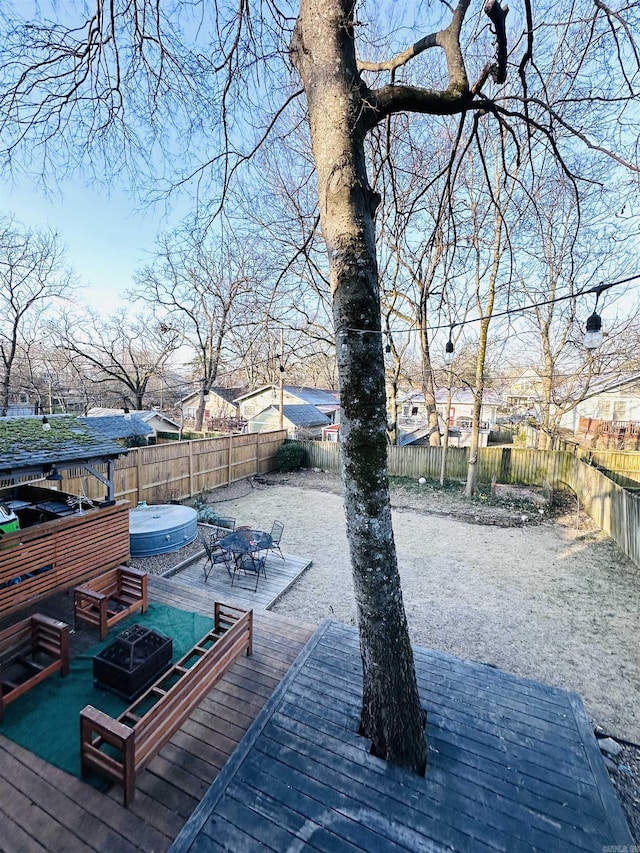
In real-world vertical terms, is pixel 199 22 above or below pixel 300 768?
above

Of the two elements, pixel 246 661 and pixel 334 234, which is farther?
pixel 246 661

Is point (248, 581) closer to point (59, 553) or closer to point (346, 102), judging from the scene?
point (59, 553)

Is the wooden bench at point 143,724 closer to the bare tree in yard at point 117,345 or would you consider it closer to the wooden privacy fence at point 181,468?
the wooden privacy fence at point 181,468

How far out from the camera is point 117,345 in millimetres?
19297

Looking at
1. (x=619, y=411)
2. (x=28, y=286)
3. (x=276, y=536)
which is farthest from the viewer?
(x=619, y=411)

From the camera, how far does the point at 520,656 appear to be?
14.9 ft

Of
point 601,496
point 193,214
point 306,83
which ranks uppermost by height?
point 306,83

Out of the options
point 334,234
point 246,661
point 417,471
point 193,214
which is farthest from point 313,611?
point 417,471

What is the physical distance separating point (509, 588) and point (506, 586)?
0.21ft

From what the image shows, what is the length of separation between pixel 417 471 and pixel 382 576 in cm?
1193

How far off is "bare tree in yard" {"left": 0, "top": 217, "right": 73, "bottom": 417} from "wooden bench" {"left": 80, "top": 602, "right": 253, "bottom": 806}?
1795 centimetres

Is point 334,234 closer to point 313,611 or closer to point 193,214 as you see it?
point 193,214

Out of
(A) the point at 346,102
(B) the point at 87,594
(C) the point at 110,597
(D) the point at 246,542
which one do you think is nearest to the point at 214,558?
(D) the point at 246,542

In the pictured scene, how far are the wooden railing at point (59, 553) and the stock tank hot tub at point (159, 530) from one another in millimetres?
631
